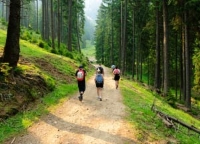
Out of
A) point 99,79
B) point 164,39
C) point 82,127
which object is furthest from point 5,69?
point 164,39

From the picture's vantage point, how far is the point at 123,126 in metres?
8.09

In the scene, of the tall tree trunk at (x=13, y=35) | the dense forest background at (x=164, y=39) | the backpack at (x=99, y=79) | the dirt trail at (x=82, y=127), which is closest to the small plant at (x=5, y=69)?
the tall tree trunk at (x=13, y=35)

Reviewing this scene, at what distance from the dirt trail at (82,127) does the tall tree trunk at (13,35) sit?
311cm

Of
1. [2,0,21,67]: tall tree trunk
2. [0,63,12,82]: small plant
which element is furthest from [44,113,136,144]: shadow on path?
[2,0,21,67]: tall tree trunk

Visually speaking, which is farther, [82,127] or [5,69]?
[5,69]

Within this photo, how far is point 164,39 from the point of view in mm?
18953

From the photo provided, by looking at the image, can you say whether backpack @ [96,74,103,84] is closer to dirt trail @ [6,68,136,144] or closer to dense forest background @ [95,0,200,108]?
dirt trail @ [6,68,136,144]

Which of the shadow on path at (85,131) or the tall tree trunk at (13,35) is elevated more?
the tall tree trunk at (13,35)

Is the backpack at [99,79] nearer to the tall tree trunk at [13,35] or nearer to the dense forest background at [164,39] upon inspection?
the tall tree trunk at [13,35]

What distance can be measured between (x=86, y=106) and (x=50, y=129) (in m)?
3.09

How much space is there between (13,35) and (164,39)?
1298 centimetres

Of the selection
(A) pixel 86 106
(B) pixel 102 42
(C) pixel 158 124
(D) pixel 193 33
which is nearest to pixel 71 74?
(A) pixel 86 106

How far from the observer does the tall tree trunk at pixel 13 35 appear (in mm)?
9734

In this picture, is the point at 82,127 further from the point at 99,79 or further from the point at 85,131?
the point at 99,79
